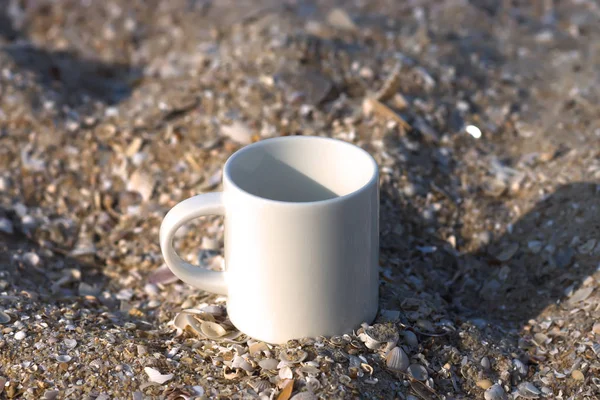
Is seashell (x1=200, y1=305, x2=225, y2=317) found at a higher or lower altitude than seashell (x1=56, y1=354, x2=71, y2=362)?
lower

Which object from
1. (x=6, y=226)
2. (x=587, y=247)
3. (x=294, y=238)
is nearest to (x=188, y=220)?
(x=294, y=238)

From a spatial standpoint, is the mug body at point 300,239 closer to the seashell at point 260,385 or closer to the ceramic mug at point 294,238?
the ceramic mug at point 294,238

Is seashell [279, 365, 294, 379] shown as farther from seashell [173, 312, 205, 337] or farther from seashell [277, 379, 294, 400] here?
seashell [173, 312, 205, 337]

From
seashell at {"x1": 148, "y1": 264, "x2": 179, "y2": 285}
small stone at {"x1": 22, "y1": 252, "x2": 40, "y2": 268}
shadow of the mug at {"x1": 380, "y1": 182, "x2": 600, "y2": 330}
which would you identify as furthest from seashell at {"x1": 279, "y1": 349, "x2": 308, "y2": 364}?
small stone at {"x1": 22, "y1": 252, "x2": 40, "y2": 268}

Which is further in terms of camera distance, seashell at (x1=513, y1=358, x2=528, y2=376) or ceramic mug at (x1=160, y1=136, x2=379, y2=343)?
seashell at (x1=513, y1=358, x2=528, y2=376)

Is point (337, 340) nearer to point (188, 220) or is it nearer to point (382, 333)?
point (382, 333)

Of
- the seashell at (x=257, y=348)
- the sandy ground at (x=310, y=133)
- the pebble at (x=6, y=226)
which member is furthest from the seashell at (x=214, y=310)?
the pebble at (x=6, y=226)

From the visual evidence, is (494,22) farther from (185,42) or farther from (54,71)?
(54,71)
